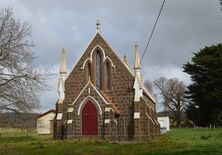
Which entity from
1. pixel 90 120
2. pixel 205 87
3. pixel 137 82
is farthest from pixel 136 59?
pixel 205 87

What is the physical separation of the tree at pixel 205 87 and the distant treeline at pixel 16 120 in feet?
124

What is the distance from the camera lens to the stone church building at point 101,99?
34.5 meters

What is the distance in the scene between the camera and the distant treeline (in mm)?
24391

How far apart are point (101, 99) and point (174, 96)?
2074 inches

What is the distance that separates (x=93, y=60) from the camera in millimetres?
37500

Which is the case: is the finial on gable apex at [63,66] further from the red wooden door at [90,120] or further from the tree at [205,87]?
the tree at [205,87]

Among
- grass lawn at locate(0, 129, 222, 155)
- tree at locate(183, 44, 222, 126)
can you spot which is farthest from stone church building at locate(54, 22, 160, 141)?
tree at locate(183, 44, 222, 126)

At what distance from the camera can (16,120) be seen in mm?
24844

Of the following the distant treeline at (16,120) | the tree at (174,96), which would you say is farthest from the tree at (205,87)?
the distant treeline at (16,120)

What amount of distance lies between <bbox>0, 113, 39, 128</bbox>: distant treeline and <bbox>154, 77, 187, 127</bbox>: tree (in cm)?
6050

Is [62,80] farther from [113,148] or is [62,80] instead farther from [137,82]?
[113,148]

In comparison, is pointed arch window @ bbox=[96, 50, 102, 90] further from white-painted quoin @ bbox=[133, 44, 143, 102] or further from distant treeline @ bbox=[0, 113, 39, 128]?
distant treeline @ bbox=[0, 113, 39, 128]

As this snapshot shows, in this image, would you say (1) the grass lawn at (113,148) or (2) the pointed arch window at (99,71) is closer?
(1) the grass lawn at (113,148)

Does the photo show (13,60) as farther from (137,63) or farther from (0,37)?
(137,63)
